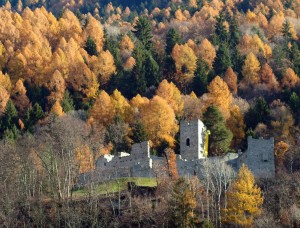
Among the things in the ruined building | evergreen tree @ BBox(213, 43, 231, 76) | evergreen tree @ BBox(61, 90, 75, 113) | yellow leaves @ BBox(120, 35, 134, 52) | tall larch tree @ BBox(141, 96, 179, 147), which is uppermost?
yellow leaves @ BBox(120, 35, 134, 52)

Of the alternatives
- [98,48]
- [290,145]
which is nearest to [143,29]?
[98,48]

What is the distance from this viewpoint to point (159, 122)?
72.8m

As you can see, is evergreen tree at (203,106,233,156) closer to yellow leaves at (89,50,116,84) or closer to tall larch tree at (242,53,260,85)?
tall larch tree at (242,53,260,85)

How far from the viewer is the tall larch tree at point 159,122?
233ft

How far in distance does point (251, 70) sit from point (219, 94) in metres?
10.7

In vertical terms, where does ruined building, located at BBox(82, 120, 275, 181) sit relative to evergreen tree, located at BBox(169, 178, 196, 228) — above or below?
above

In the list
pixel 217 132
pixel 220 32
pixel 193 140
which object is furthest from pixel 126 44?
pixel 193 140

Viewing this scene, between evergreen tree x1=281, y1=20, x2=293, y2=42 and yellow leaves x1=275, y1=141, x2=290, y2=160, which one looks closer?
yellow leaves x1=275, y1=141, x2=290, y2=160

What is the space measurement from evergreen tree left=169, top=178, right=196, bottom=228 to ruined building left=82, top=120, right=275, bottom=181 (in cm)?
687

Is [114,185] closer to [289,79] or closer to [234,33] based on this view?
[289,79]

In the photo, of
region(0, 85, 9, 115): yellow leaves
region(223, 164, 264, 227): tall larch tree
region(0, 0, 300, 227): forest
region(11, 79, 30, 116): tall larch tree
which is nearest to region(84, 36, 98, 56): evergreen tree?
region(0, 0, 300, 227): forest

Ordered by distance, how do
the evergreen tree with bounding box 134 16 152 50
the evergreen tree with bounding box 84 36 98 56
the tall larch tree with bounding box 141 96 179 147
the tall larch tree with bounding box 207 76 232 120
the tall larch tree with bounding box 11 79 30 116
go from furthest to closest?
the evergreen tree with bounding box 134 16 152 50, the evergreen tree with bounding box 84 36 98 56, the tall larch tree with bounding box 11 79 30 116, the tall larch tree with bounding box 207 76 232 120, the tall larch tree with bounding box 141 96 179 147

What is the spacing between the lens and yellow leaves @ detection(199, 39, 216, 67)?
324 ft

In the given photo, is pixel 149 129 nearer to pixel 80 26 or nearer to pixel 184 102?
pixel 184 102
